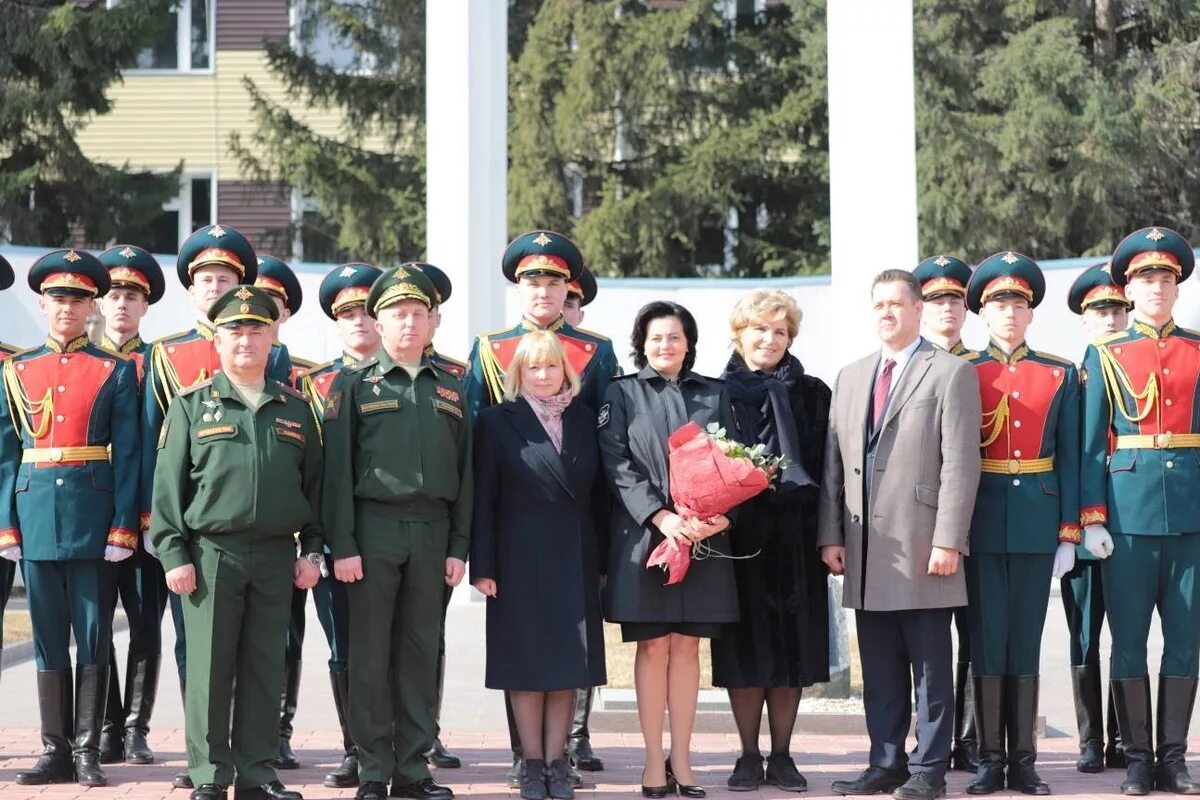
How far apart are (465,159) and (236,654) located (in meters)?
7.34

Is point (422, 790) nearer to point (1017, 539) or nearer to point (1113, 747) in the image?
point (1017, 539)

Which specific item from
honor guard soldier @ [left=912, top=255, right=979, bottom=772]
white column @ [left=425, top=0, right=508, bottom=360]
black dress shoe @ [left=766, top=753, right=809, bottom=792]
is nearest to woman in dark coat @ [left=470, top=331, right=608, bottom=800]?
black dress shoe @ [left=766, top=753, right=809, bottom=792]

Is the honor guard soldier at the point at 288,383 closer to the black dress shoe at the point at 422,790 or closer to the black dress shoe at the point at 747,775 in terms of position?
the black dress shoe at the point at 422,790

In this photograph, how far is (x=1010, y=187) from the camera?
2045cm

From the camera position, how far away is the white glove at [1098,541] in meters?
6.66

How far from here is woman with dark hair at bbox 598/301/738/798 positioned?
21.1ft

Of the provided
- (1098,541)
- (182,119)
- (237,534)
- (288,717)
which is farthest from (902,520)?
(182,119)

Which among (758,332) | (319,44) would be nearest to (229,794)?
(758,332)

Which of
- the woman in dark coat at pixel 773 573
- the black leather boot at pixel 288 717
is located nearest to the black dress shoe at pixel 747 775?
the woman in dark coat at pixel 773 573

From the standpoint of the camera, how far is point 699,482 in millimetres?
6156

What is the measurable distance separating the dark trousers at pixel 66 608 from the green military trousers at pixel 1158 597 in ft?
13.7

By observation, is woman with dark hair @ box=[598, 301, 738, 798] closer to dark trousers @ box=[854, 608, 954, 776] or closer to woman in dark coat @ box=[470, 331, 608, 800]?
woman in dark coat @ box=[470, 331, 608, 800]

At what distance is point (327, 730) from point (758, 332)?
10.8ft

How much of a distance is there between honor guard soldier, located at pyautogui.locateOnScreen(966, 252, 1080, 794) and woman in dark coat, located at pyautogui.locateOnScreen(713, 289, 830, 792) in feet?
2.14
